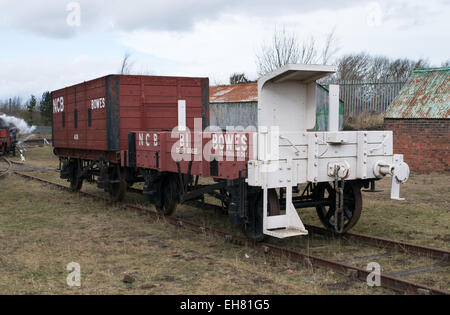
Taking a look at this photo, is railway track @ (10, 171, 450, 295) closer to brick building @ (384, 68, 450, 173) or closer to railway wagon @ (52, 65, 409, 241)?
railway wagon @ (52, 65, 409, 241)

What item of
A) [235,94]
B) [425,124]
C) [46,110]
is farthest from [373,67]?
[46,110]

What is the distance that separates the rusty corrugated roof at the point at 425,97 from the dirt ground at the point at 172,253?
20.9ft

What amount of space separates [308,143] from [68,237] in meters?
4.53

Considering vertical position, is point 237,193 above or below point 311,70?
below

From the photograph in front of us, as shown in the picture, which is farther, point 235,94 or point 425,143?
point 235,94

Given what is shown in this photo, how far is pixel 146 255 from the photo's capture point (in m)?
7.32

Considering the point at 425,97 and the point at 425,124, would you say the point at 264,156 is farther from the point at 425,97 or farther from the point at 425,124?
the point at 425,97

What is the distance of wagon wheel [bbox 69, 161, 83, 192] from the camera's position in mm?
14656

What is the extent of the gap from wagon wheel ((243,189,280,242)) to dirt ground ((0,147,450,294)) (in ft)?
0.95

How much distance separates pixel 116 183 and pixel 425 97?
12349 mm

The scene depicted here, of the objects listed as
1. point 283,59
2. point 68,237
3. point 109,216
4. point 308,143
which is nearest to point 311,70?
point 308,143

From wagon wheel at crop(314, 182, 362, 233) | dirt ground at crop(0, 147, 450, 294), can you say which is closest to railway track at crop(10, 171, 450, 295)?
dirt ground at crop(0, 147, 450, 294)

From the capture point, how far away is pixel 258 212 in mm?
7172

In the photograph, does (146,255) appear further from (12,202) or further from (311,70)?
(12,202)
